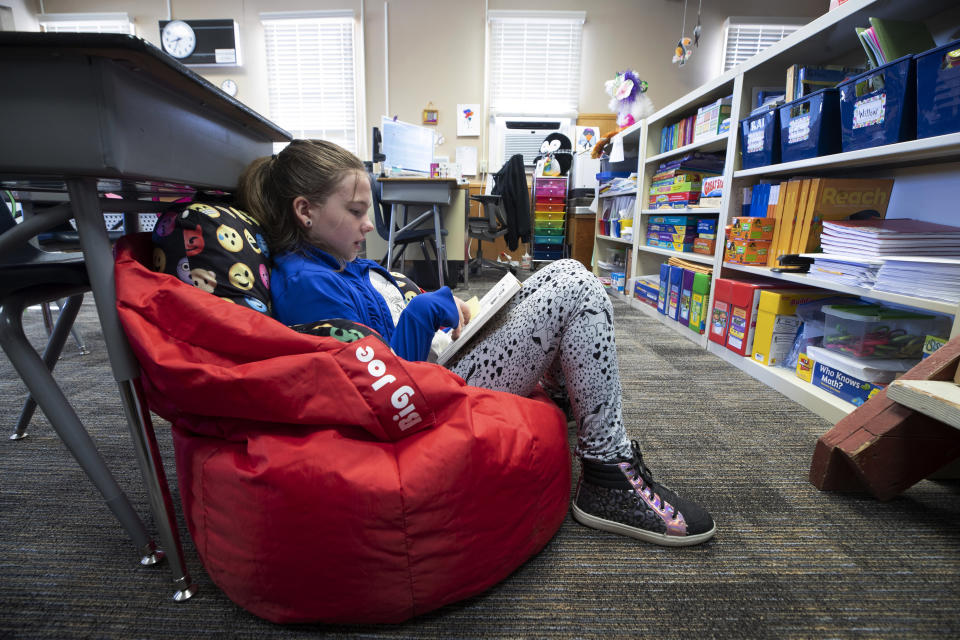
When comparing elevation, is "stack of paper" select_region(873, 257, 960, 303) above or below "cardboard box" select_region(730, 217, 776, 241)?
below

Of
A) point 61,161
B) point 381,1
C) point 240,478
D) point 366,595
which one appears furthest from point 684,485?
point 381,1

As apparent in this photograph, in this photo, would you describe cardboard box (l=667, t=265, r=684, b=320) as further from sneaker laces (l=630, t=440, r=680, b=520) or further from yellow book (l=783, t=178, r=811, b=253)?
sneaker laces (l=630, t=440, r=680, b=520)

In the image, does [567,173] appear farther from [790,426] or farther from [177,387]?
[177,387]

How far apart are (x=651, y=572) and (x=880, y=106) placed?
54.7 inches

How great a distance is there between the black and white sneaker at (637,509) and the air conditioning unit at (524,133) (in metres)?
4.52

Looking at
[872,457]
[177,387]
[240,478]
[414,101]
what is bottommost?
[872,457]

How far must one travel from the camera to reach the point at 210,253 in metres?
0.67

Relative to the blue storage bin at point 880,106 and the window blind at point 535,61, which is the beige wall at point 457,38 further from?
the blue storage bin at point 880,106

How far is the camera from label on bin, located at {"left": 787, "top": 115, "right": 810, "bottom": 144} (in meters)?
1.50

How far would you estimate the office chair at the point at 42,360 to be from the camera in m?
0.70

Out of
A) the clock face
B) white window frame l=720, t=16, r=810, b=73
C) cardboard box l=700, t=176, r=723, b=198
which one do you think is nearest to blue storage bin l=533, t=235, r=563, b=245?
cardboard box l=700, t=176, r=723, b=198

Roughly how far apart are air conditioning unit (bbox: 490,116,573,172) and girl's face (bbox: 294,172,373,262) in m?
4.36

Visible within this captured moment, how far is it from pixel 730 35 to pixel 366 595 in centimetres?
618

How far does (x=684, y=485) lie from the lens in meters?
1.03
